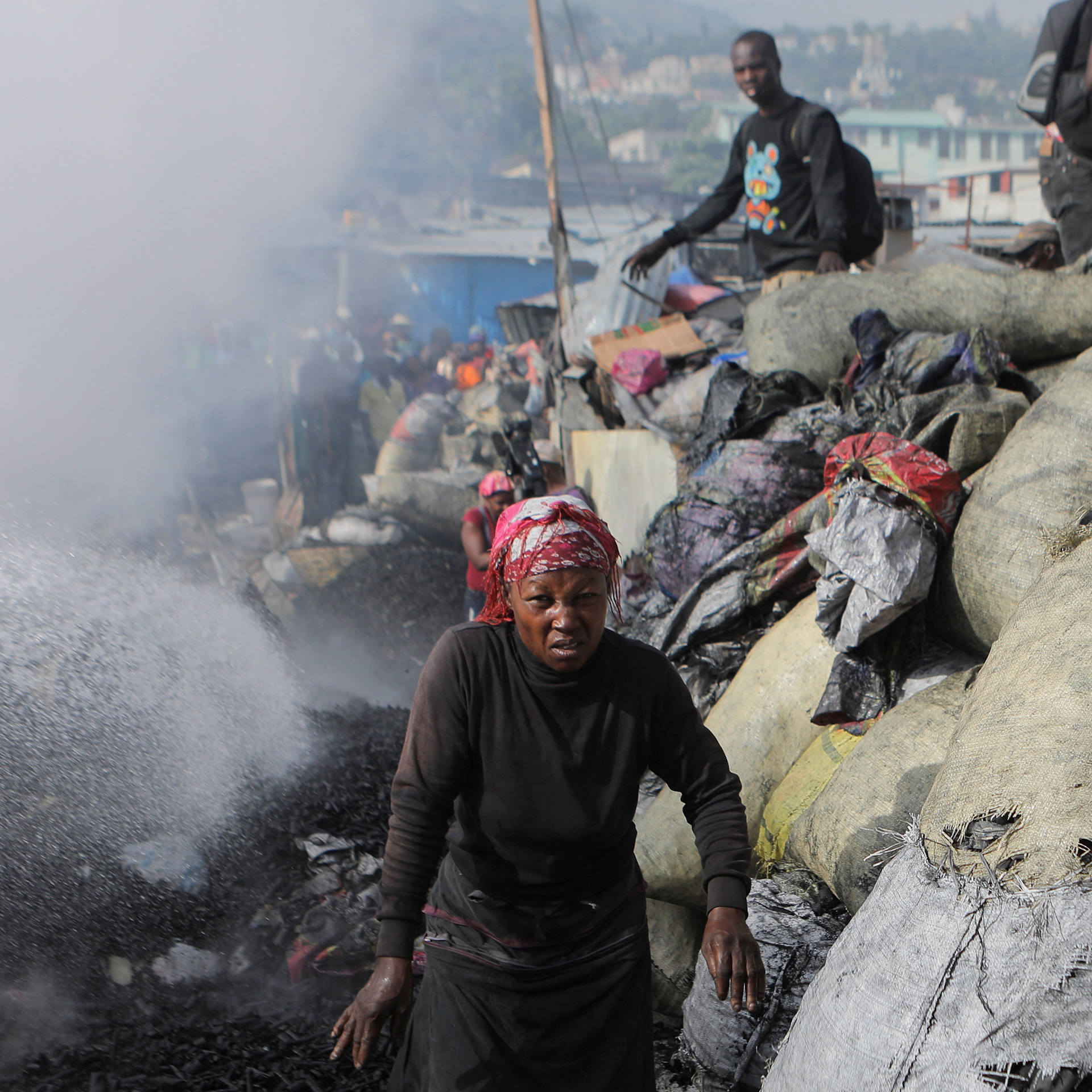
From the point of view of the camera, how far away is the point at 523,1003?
1.88 meters

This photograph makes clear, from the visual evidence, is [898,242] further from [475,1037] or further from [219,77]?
[475,1037]

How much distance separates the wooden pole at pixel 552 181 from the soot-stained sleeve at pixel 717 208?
1.80 meters

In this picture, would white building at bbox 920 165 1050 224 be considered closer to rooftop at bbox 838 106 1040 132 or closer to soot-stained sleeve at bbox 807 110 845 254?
rooftop at bbox 838 106 1040 132

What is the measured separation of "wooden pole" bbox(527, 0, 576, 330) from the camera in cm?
771

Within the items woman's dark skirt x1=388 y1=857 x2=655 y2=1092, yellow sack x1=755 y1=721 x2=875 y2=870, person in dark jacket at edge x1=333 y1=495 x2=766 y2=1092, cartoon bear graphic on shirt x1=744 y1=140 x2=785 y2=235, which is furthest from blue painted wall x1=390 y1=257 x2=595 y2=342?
woman's dark skirt x1=388 y1=857 x2=655 y2=1092

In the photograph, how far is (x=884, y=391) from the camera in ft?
12.8

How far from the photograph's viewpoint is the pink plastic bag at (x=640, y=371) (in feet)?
18.2

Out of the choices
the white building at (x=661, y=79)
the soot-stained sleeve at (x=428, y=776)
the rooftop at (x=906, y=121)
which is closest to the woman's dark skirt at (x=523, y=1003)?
the soot-stained sleeve at (x=428, y=776)

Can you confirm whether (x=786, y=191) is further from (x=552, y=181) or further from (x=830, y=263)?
(x=552, y=181)

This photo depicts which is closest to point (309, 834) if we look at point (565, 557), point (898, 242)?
point (565, 557)

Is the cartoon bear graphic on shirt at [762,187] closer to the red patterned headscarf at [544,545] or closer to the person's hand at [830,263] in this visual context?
the person's hand at [830,263]

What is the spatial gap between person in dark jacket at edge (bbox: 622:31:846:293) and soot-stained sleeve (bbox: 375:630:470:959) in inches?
144

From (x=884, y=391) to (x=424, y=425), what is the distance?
7.30 metres

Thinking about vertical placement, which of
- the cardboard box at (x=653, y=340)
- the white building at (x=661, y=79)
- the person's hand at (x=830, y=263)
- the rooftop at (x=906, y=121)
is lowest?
the cardboard box at (x=653, y=340)
